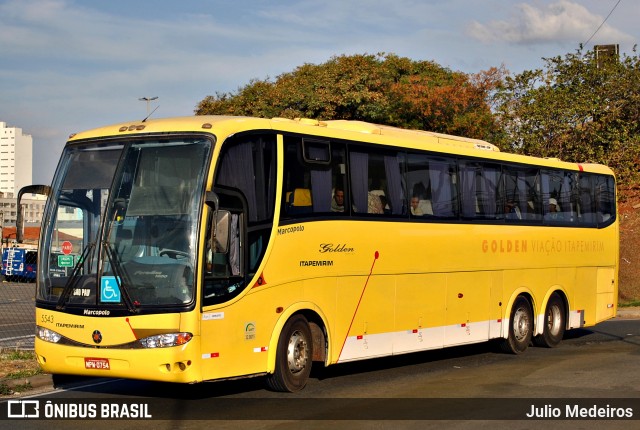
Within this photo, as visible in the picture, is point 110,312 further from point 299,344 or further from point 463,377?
point 463,377

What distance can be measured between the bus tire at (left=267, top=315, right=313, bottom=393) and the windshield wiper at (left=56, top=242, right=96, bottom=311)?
8.65ft

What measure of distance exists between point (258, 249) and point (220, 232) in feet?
3.32

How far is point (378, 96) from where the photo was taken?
138 feet

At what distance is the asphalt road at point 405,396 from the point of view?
10422 millimetres

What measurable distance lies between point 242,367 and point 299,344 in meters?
1.30

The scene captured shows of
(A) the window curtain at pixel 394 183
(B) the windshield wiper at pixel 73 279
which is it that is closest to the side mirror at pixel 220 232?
(B) the windshield wiper at pixel 73 279

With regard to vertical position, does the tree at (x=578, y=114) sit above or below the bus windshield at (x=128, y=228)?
above

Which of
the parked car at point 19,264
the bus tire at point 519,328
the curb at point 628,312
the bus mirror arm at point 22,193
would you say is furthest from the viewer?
the parked car at point 19,264

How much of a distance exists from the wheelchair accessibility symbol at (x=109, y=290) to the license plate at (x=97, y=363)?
0.67 m

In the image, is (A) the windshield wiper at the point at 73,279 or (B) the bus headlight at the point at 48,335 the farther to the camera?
(B) the bus headlight at the point at 48,335

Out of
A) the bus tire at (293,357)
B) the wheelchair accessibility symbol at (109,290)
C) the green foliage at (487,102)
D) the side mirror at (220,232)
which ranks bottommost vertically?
the bus tire at (293,357)

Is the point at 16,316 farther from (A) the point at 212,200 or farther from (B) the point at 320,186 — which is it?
(A) the point at 212,200

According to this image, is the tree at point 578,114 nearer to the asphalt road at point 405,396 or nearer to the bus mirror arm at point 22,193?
the asphalt road at point 405,396

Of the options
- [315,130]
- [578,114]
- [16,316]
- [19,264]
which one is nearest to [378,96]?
[578,114]
